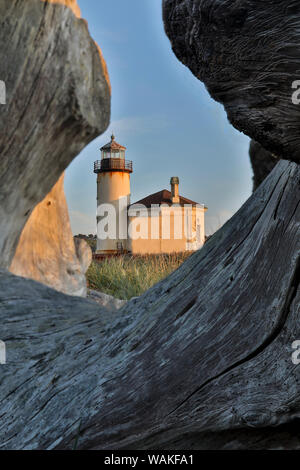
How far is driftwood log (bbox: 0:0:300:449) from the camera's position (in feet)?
5.48

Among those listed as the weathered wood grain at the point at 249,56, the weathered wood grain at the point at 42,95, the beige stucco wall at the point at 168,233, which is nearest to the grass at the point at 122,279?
the weathered wood grain at the point at 42,95

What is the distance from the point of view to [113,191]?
33.8 metres

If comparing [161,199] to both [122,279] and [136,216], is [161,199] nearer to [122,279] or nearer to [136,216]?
[136,216]

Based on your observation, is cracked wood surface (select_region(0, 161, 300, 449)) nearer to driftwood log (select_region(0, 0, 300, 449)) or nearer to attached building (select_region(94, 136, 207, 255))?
driftwood log (select_region(0, 0, 300, 449))

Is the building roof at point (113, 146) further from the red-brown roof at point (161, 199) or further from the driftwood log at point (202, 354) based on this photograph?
the driftwood log at point (202, 354)

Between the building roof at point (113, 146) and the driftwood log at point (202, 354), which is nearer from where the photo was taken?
the driftwood log at point (202, 354)

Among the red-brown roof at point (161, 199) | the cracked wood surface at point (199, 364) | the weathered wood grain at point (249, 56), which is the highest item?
the red-brown roof at point (161, 199)

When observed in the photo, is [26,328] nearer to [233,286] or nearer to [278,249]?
[233,286]

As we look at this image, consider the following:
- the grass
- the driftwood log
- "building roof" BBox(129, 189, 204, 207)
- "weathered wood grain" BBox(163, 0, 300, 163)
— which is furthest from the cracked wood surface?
"building roof" BBox(129, 189, 204, 207)

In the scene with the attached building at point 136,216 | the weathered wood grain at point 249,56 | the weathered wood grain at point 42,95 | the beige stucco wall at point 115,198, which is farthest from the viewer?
the beige stucco wall at point 115,198

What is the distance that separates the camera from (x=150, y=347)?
83.7 inches

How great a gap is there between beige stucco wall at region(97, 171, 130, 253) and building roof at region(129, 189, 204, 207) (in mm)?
1696

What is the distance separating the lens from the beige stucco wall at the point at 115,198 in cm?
3341

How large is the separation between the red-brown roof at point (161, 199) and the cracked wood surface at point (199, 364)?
1207 inches
